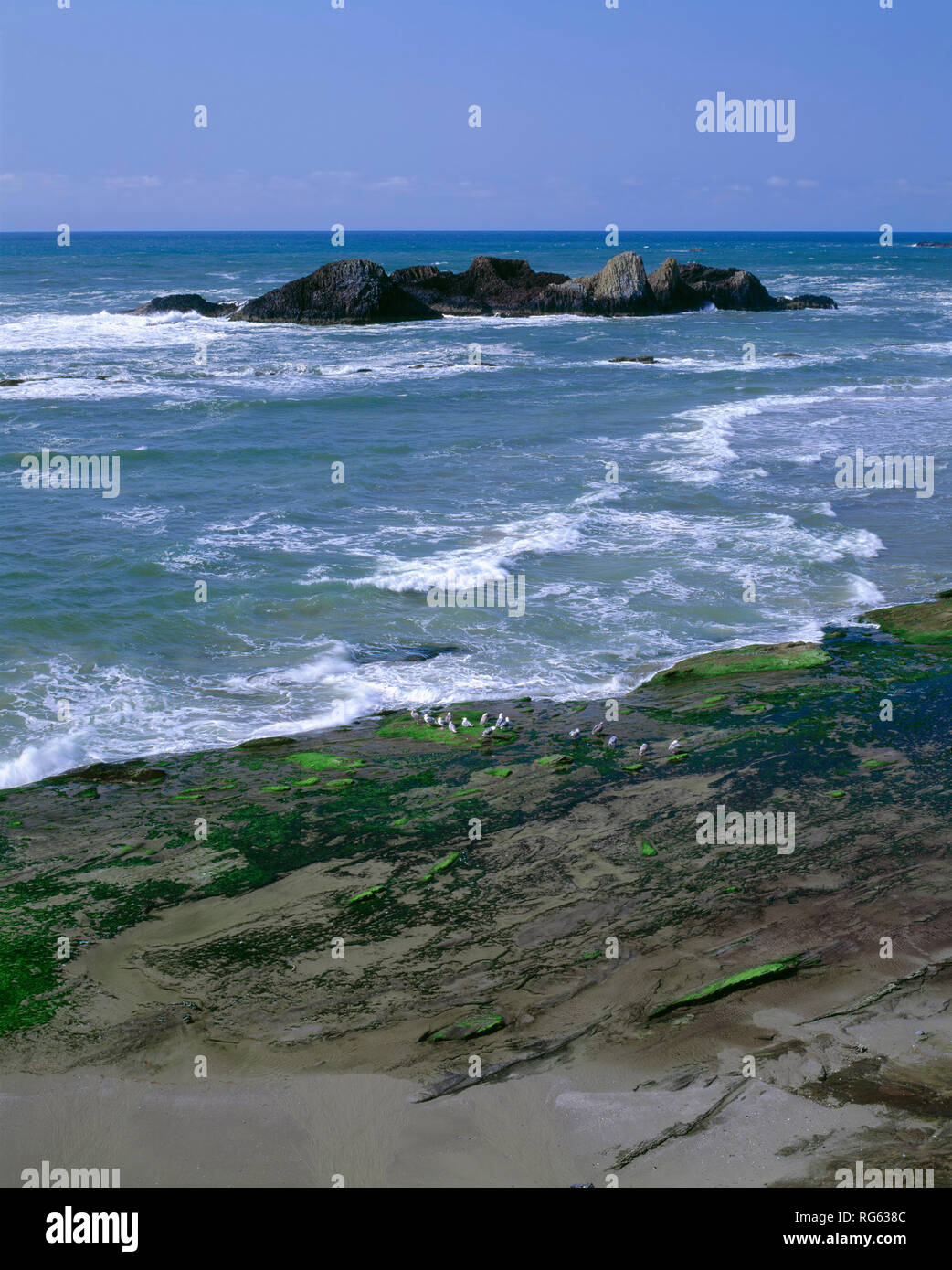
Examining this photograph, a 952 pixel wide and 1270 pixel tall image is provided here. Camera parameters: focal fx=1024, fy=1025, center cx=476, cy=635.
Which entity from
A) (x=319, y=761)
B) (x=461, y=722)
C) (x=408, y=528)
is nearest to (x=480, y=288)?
(x=408, y=528)

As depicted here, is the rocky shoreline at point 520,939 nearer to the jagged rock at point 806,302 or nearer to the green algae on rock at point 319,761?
the green algae on rock at point 319,761

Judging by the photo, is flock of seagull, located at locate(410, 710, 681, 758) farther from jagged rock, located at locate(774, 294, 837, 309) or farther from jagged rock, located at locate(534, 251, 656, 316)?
jagged rock, located at locate(774, 294, 837, 309)

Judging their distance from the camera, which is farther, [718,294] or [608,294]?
[718,294]

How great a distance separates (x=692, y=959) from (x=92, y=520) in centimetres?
1732

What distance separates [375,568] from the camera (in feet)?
61.9

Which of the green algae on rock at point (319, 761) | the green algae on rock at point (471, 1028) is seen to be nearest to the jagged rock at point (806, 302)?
the green algae on rock at point (319, 761)

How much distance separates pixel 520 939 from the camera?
28.7 feet

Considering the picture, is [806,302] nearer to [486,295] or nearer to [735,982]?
[486,295]

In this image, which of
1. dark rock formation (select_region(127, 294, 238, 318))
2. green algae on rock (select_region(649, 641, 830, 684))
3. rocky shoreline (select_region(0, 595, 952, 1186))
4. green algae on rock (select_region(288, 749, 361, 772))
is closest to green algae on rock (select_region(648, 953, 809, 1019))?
rocky shoreline (select_region(0, 595, 952, 1186))

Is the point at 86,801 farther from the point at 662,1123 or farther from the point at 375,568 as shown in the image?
the point at 375,568

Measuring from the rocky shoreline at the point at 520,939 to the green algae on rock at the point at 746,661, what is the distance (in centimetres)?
123

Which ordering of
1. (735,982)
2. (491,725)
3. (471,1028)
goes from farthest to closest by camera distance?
(491,725)
(735,982)
(471,1028)

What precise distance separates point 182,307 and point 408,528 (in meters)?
47.0

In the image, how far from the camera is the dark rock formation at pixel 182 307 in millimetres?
61531
